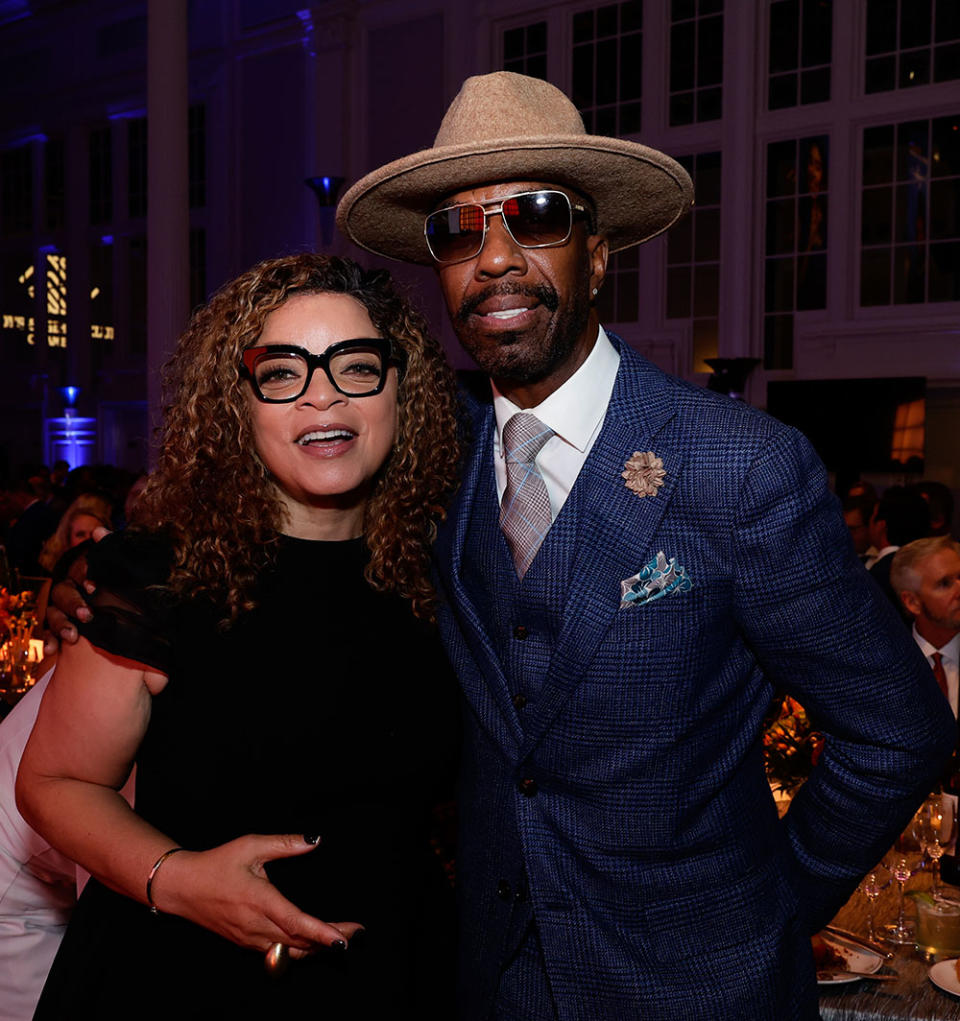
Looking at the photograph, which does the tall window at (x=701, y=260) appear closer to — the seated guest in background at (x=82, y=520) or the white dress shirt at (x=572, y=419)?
the seated guest in background at (x=82, y=520)

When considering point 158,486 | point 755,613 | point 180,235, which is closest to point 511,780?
point 755,613

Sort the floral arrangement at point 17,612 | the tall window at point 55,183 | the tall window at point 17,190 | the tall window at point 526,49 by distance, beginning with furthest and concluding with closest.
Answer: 1. the tall window at point 17,190
2. the tall window at point 55,183
3. the tall window at point 526,49
4. the floral arrangement at point 17,612

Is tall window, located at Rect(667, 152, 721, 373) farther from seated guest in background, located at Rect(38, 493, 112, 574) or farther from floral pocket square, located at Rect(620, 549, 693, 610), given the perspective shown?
floral pocket square, located at Rect(620, 549, 693, 610)

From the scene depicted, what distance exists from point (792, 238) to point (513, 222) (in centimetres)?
869

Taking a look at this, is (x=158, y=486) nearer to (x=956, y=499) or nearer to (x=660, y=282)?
(x=956, y=499)

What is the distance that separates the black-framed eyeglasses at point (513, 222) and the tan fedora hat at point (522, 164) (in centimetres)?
6

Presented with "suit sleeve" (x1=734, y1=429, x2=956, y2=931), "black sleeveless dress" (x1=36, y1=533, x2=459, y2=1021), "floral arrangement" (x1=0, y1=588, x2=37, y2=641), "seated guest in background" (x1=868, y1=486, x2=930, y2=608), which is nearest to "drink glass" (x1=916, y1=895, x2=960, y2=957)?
"suit sleeve" (x1=734, y1=429, x2=956, y2=931)

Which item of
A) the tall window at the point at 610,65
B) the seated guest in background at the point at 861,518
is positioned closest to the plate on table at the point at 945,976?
the seated guest in background at the point at 861,518

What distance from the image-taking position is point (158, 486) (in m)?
1.77

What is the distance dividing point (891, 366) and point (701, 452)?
27.3ft

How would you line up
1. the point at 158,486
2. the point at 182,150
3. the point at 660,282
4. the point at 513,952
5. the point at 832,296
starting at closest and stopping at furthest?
1. the point at 513,952
2. the point at 158,486
3. the point at 182,150
4. the point at 832,296
5. the point at 660,282

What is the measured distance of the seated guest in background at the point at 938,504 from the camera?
630 centimetres

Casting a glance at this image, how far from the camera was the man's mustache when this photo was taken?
157 centimetres

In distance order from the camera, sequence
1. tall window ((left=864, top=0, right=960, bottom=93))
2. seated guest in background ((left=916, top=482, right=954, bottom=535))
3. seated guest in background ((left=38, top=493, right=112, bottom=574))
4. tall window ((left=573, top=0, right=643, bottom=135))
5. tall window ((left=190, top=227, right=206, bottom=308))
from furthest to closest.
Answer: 1. tall window ((left=190, top=227, right=206, bottom=308))
2. tall window ((left=573, top=0, right=643, bottom=135))
3. tall window ((left=864, top=0, right=960, bottom=93))
4. seated guest in background ((left=916, top=482, right=954, bottom=535))
5. seated guest in background ((left=38, top=493, right=112, bottom=574))
